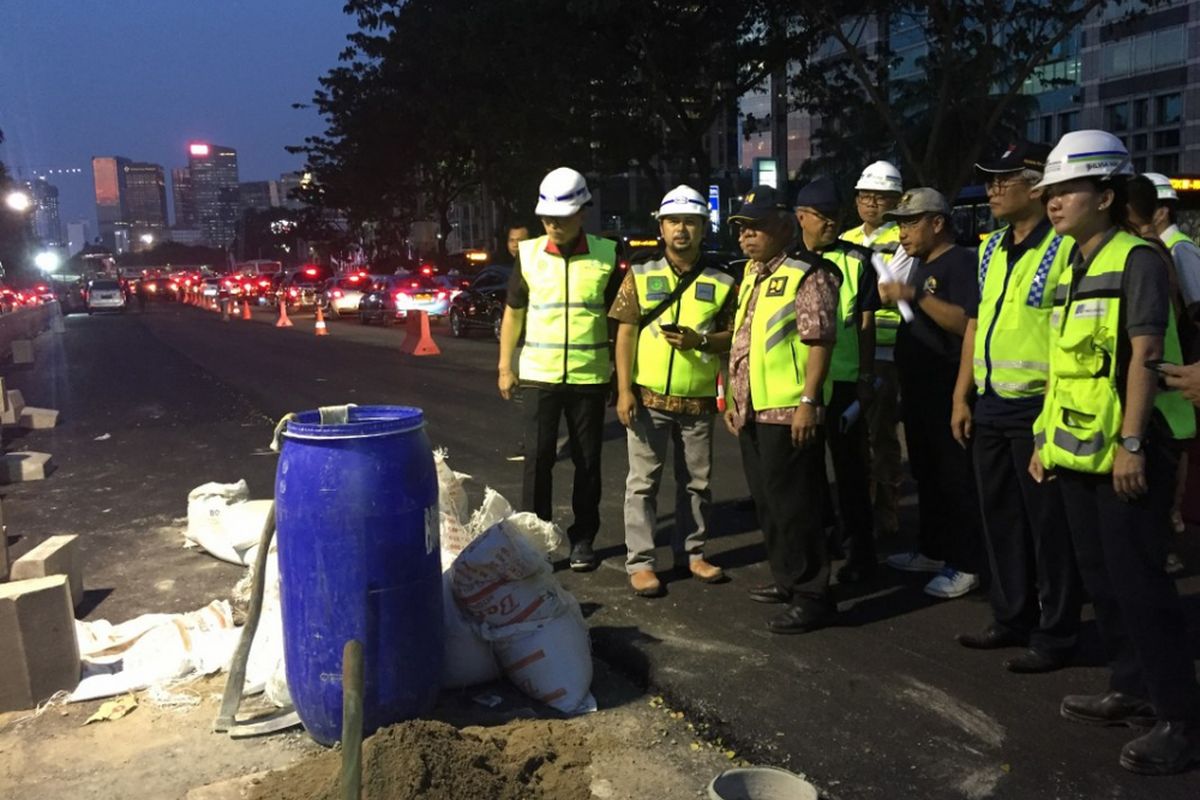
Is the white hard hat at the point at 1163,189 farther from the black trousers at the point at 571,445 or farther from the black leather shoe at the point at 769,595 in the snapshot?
the black trousers at the point at 571,445

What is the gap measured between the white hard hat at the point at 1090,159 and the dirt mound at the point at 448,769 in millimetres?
2564

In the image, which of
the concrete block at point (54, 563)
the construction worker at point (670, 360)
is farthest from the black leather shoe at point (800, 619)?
the concrete block at point (54, 563)

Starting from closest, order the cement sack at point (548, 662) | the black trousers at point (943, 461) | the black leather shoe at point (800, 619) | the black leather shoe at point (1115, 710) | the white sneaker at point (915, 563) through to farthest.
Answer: the black leather shoe at point (1115, 710) → the cement sack at point (548, 662) → the black leather shoe at point (800, 619) → the black trousers at point (943, 461) → the white sneaker at point (915, 563)

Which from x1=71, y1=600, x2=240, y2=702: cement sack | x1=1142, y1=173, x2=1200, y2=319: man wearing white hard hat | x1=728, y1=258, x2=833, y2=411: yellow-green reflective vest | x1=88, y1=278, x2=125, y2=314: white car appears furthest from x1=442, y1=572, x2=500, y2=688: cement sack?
x1=88, y1=278, x2=125, y2=314: white car

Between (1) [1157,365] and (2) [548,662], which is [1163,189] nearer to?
(1) [1157,365]

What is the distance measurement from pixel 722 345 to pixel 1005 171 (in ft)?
5.09

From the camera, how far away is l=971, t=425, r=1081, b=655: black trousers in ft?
13.2

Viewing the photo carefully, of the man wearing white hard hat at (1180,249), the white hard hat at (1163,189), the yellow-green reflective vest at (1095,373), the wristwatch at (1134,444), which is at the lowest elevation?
the wristwatch at (1134,444)

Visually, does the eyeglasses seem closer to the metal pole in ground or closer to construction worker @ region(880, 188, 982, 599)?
construction worker @ region(880, 188, 982, 599)

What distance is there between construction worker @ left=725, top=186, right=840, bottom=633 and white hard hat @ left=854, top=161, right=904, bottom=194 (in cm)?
130

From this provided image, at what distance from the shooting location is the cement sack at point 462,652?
3.96 metres

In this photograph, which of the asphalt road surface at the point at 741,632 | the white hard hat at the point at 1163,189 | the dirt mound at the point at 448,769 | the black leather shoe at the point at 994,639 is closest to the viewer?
the dirt mound at the point at 448,769

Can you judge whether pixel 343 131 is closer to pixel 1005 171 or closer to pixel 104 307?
pixel 104 307

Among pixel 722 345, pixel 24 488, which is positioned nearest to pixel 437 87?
pixel 24 488
